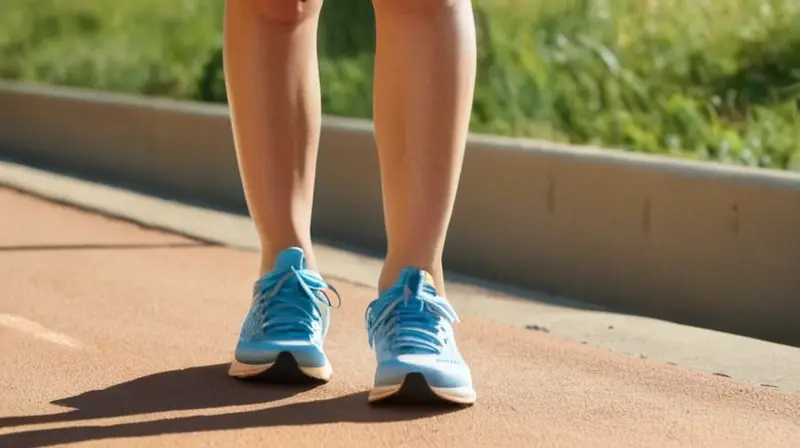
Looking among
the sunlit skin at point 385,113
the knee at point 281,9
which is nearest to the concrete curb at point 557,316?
the sunlit skin at point 385,113

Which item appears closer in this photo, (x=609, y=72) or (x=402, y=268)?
(x=402, y=268)

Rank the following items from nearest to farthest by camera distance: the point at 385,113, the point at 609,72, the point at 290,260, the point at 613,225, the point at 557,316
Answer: the point at 385,113, the point at 290,260, the point at 557,316, the point at 613,225, the point at 609,72

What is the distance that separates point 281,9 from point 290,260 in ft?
1.88

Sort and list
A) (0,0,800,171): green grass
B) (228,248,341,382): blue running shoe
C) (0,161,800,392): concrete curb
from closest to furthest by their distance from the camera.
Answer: (228,248,341,382): blue running shoe < (0,161,800,392): concrete curb < (0,0,800,171): green grass

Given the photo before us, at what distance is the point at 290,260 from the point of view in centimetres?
333

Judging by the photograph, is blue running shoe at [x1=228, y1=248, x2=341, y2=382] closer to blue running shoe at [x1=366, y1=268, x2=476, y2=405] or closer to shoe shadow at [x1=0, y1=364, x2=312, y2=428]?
shoe shadow at [x1=0, y1=364, x2=312, y2=428]

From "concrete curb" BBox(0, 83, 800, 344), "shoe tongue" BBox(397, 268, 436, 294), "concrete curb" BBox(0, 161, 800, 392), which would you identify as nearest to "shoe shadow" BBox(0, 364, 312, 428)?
"shoe tongue" BBox(397, 268, 436, 294)

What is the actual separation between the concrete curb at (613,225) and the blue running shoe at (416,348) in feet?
Answer: 5.38

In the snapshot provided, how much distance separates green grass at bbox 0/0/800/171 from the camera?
622cm

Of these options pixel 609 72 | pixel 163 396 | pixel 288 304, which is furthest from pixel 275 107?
pixel 609 72

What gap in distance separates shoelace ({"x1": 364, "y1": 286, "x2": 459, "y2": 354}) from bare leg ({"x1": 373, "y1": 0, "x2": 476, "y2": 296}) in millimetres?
64

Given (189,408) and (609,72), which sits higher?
(609,72)

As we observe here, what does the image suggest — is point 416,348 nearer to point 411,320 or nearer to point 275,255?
point 411,320

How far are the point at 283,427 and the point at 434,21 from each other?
3.05 ft
